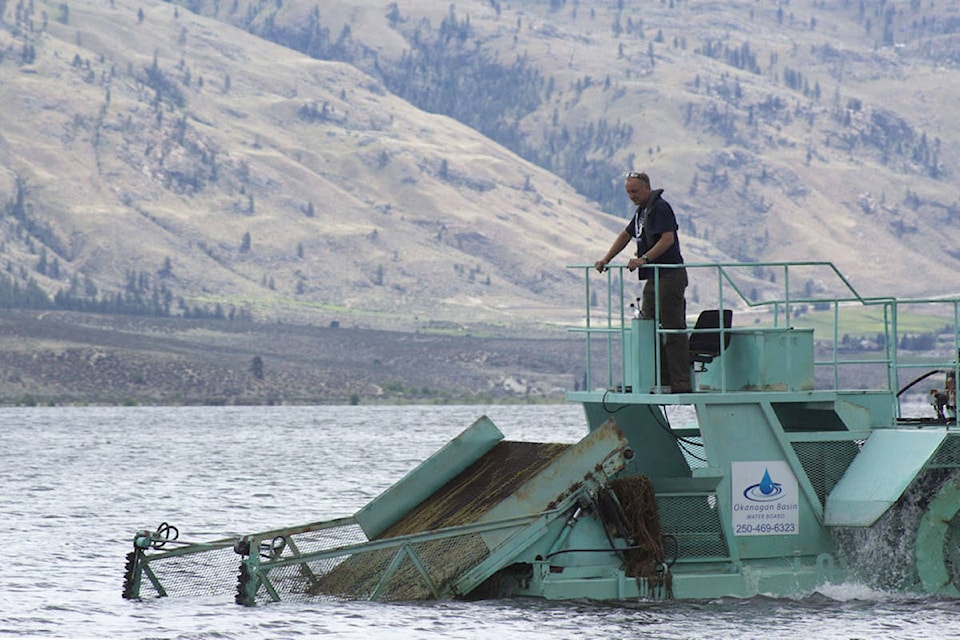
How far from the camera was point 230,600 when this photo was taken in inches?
888

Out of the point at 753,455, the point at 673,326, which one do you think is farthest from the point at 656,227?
the point at 753,455

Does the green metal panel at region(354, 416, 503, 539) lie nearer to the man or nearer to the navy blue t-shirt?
the man

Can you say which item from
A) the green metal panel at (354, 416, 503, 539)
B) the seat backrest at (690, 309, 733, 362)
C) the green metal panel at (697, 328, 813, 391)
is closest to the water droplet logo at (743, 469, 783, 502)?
the green metal panel at (697, 328, 813, 391)

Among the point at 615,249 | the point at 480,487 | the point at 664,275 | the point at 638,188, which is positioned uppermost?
the point at 638,188

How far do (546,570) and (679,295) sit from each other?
3369 millimetres

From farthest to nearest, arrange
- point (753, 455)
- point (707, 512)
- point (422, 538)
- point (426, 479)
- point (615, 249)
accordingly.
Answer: point (426, 479) → point (615, 249) → point (707, 512) → point (753, 455) → point (422, 538)

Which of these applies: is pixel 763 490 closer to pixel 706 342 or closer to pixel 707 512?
pixel 707 512

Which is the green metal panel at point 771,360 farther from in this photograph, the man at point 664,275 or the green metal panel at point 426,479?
the green metal panel at point 426,479

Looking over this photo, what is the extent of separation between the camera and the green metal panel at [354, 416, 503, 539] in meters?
21.7

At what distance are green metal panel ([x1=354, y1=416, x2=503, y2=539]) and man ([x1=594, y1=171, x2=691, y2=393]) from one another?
2.43 metres

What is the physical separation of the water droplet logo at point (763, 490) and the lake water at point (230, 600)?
1.12 m

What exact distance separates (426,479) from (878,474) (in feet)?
17.1

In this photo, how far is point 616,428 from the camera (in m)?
20.1

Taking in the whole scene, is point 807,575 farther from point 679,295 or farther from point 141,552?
point 141,552
